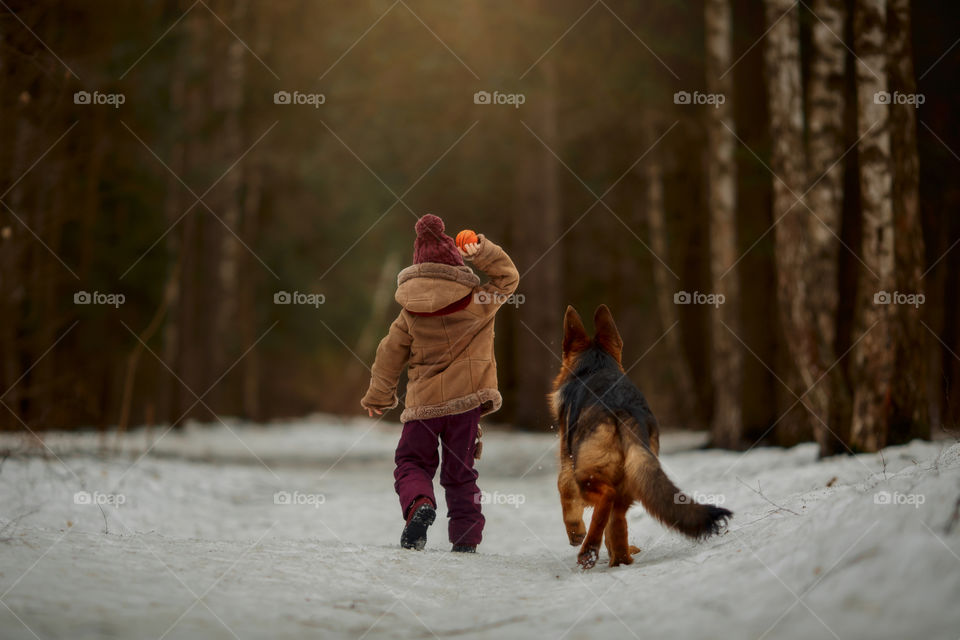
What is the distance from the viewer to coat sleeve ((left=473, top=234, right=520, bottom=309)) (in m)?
6.10

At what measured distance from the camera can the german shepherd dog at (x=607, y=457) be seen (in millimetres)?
4633

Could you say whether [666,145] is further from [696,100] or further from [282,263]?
[282,263]

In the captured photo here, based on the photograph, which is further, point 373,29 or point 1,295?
point 373,29

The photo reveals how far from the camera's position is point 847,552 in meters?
3.63

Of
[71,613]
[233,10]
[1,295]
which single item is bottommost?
[71,613]

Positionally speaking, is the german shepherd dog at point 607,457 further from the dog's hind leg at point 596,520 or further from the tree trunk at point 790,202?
the tree trunk at point 790,202

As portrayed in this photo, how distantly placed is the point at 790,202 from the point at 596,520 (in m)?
6.01

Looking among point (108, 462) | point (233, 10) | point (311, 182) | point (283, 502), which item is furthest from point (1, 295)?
point (311, 182)

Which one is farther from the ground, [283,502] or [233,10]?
[233,10]

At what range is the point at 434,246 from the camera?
6.37 m

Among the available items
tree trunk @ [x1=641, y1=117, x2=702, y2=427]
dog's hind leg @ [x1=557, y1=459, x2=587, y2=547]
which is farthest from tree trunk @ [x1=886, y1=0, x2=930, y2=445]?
tree trunk @ [x1=641, y1=117, x2=702, y2=427]

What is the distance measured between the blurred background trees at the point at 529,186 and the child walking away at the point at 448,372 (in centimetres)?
347

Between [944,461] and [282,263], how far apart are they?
80.9ft

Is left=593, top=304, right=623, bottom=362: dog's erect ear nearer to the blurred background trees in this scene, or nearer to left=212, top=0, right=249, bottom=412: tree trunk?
the blurred background trees
